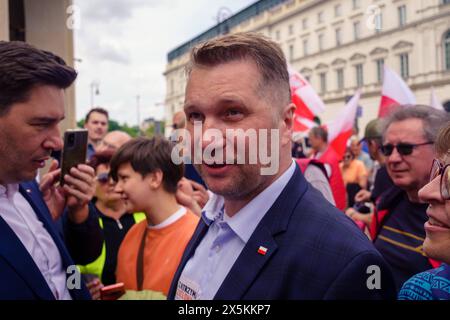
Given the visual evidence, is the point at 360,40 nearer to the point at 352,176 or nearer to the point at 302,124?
the point at 352,176

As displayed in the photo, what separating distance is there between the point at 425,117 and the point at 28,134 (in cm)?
208

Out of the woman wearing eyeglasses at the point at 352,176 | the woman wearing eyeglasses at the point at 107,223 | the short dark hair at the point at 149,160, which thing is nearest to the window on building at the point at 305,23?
the woman wearing eyeglasses at the point at 352,176

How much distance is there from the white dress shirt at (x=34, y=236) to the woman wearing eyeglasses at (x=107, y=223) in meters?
0.50

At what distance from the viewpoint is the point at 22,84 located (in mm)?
1756

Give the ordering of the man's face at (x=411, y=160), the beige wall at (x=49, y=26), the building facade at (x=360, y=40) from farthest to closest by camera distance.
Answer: the building facade at (x=360, y=40) → the beige wall at (x=49, y=26) → the man's face at (x=411, y=160)

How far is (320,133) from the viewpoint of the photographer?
18.6 ft

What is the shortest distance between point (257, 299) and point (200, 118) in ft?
1.94

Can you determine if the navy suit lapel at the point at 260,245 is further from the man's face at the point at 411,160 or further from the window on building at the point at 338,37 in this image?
the window on building at the point at 338,37

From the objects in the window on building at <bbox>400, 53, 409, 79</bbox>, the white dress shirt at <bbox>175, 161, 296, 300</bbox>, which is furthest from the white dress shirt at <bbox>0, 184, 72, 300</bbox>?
the window on building at <bbox>400, 53, 409, 79</bbox>

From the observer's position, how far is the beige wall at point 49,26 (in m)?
4.45

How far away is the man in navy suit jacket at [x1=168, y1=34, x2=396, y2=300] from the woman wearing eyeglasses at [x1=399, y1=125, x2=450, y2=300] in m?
0.16

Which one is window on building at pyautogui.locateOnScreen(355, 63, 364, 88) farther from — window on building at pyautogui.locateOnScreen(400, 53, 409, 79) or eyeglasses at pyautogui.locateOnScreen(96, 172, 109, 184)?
eyeglasses at pyautogui.locateOnScreen(96, 172, 109, 184)

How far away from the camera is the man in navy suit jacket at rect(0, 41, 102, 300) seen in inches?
66.2

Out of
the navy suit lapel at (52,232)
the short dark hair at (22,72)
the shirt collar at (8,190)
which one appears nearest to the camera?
the short dark hair at (22,72)
